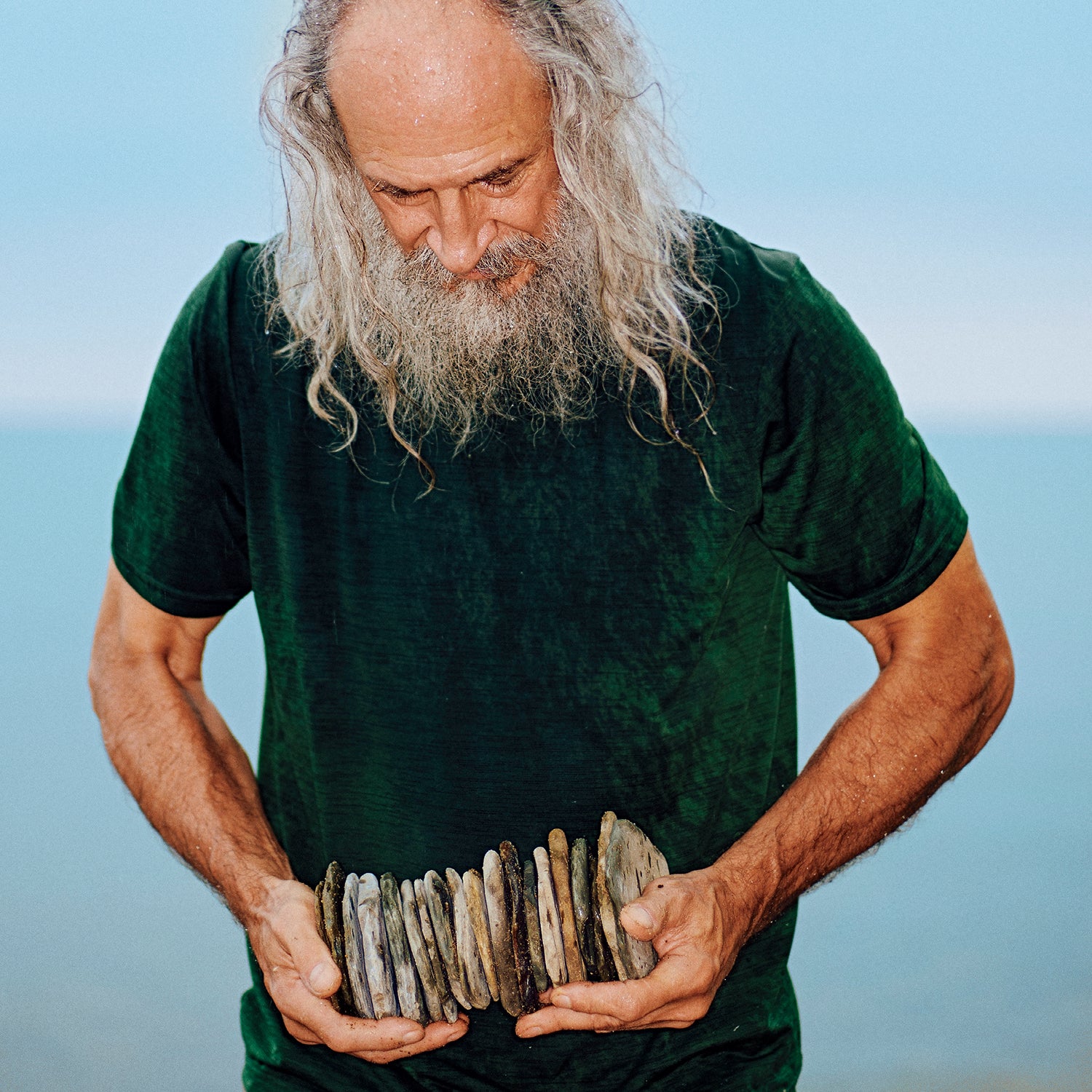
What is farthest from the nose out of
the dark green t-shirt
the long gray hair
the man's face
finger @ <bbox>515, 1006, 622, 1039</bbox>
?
finger @ <bbox>515, 1006, 622, 1039</bbox>

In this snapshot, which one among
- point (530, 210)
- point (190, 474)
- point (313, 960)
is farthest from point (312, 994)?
point (530, 210)

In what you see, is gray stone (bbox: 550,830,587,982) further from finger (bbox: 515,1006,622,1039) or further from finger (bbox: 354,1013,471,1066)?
finger (bbox: 354,1013,471,1066)

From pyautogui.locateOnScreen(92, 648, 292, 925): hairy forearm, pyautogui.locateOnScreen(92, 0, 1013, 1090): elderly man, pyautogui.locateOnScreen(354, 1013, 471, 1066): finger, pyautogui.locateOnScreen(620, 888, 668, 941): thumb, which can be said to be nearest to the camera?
pyautogui.locateOnScreen(620, 888, 668, 941): thumb

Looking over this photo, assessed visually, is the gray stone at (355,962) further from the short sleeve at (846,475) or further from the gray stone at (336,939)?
the short sleeve at (846,475)

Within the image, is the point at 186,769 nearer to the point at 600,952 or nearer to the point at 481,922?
the point at 481,922

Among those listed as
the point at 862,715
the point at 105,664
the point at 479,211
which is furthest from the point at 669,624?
the point at 105,664

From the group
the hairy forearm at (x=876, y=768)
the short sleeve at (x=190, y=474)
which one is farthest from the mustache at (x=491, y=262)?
the hairy forearm at (x=876, y=768)

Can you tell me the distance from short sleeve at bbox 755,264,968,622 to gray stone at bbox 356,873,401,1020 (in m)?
0.67

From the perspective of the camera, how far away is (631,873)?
1465mm

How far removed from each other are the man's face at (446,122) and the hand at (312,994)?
2.56 ft

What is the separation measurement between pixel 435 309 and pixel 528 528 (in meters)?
0.31

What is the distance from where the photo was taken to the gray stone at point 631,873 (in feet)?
4.64

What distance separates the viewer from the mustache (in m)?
1.54

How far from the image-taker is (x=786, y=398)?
1.57 m
